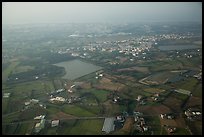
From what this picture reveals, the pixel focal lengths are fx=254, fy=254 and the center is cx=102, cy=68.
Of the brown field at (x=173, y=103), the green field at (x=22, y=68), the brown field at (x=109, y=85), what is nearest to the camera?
the brown field at (x=173, y=103)

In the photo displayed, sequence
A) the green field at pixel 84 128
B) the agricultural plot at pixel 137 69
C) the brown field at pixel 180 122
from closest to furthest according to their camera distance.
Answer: the green field at pixel 84 128, the brown field at pixel 180 122, the agricultural plot at pixel 137 69

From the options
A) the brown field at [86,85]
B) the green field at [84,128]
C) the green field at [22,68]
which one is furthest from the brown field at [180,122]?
the green field at [22,68]

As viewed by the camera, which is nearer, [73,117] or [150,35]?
[73,117]

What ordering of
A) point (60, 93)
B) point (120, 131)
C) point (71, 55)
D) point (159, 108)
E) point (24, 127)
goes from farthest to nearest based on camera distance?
point (71, 55)
point (60, 93)
point (159, 108)
point (24, 127)
point (120, 131)

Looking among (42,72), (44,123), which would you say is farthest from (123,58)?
(44,123)

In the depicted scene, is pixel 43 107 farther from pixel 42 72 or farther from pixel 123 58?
pixel 123 58

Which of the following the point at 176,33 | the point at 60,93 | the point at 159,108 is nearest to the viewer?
the point at 159,108

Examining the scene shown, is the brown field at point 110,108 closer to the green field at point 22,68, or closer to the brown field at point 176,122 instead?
the brown field at point 176,122
